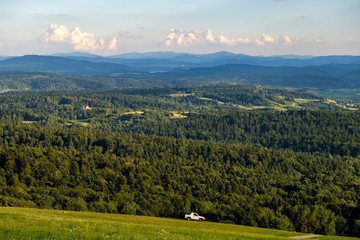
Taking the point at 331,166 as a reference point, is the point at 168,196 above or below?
above

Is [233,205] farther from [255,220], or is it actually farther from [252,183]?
[252,183]

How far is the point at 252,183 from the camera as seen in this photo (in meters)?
141

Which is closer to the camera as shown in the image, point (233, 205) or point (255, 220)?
point (255, 220)

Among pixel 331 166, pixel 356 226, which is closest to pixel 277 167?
pixel 331 166

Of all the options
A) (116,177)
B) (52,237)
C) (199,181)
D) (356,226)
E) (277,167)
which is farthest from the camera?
(277,167)

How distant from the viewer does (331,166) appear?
187 m

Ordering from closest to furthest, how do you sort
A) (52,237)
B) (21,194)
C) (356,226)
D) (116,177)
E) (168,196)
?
(52,237) → (356,226) → (21,194) → (168,196) → (116,177)

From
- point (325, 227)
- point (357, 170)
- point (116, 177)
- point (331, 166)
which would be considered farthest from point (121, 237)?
point (357, 170)

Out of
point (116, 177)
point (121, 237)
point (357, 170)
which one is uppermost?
point (121, 237)

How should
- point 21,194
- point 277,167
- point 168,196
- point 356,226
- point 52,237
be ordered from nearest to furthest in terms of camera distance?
point 52,237, point 356,226, point 21,194, point 168,196, point 277,167

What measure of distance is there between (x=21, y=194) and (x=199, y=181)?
68.5 metres

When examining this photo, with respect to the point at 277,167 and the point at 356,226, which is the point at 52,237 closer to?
the point at 356,226

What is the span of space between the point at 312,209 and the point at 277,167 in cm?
9854

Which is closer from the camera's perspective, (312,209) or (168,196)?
(312,209)
